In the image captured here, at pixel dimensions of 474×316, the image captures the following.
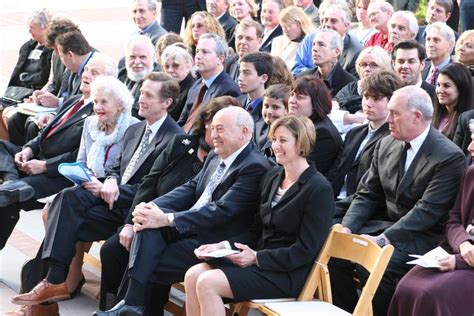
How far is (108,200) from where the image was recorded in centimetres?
829

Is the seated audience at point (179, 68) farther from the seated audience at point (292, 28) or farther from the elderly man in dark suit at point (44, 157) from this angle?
the seated audience at point (292, 28)

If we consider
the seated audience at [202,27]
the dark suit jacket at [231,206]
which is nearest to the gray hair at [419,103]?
the dark suit jacket at [231,206]

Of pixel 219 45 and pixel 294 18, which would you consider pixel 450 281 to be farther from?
pixel 294 18

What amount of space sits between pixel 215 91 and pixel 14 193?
→ 82.0 inches

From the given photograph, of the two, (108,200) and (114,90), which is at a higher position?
(114,90)

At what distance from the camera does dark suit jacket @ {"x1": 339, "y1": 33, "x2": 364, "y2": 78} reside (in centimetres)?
1078

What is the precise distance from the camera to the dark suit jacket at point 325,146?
809cm

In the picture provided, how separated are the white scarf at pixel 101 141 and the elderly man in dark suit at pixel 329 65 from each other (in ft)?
6.13

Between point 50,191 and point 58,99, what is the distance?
209cm

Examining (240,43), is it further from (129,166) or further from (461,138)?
(461,138)

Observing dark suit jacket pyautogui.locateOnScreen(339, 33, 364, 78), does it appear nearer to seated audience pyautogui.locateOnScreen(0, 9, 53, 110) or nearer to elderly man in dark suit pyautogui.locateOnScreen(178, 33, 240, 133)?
elderly man in dark suit pyautogui.locateOnScreen(178, 33, 240, 133)

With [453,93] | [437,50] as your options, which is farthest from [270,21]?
[453,93]

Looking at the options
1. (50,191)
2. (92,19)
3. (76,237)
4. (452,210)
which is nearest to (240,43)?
(50,191)

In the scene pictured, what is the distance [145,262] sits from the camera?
24.1 ft
